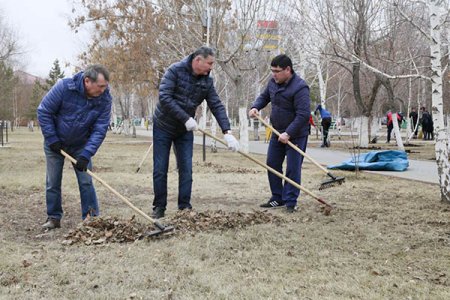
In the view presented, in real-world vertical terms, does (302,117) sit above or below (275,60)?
below

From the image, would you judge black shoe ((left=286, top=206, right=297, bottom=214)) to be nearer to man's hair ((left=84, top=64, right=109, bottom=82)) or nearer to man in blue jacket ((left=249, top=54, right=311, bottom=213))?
man in blue jacket ((left=249, top=54, right=311, bottom=213))

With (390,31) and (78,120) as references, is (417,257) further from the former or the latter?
(390,31)

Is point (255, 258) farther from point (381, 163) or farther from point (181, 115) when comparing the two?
point (381, 163)

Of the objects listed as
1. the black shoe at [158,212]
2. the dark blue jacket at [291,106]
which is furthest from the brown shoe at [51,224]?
the dark blue jacket at [291,106]

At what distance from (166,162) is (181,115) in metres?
0.64

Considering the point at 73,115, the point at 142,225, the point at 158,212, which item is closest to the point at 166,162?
the point at 158,212

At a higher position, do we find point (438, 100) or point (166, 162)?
point (438, 100)

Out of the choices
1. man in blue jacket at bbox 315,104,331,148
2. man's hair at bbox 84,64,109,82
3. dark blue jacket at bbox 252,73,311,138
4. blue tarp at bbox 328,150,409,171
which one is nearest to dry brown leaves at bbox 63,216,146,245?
man's hair at bbox 84,64,109,82

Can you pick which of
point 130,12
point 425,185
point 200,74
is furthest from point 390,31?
point 200,74

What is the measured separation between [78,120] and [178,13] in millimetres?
11373

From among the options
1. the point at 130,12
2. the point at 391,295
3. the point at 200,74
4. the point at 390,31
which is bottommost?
the point at 391,295

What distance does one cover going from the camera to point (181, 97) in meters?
5.46

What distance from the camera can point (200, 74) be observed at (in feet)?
17.7

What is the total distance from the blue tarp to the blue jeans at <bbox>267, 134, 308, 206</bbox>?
15.9 ft
